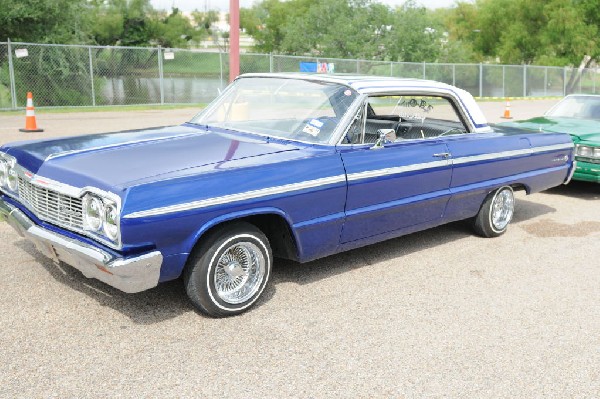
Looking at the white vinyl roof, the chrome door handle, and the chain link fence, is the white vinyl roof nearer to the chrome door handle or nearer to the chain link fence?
the chrome door handle

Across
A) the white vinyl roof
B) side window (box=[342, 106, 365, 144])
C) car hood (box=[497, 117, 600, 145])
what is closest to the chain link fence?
car hood (box=[497, 117, 600, 145])

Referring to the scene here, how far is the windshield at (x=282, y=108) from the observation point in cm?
499

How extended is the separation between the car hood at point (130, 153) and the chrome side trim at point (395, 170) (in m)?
0.49

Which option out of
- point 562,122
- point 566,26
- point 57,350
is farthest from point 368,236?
point 566,26

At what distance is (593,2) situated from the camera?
42875 mm

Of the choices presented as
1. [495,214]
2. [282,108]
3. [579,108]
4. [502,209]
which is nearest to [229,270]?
[282,108]

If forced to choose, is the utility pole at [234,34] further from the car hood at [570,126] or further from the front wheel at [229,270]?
the front wheel at [229,270]

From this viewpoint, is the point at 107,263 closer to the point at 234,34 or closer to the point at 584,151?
the point at 584,151

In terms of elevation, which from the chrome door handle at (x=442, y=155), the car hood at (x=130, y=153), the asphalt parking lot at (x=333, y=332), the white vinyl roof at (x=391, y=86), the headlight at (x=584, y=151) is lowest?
the asphalt parking lot at (x=333, y=332)

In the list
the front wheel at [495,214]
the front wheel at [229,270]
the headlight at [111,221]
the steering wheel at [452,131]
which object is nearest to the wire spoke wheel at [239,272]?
the front wheel at [229,270]

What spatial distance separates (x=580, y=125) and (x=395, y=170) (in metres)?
5.01

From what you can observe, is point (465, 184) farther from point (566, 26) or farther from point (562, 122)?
point (566, 26)

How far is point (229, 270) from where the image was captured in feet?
13.9

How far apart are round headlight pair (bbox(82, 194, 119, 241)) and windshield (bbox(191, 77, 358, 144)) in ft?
5.50
